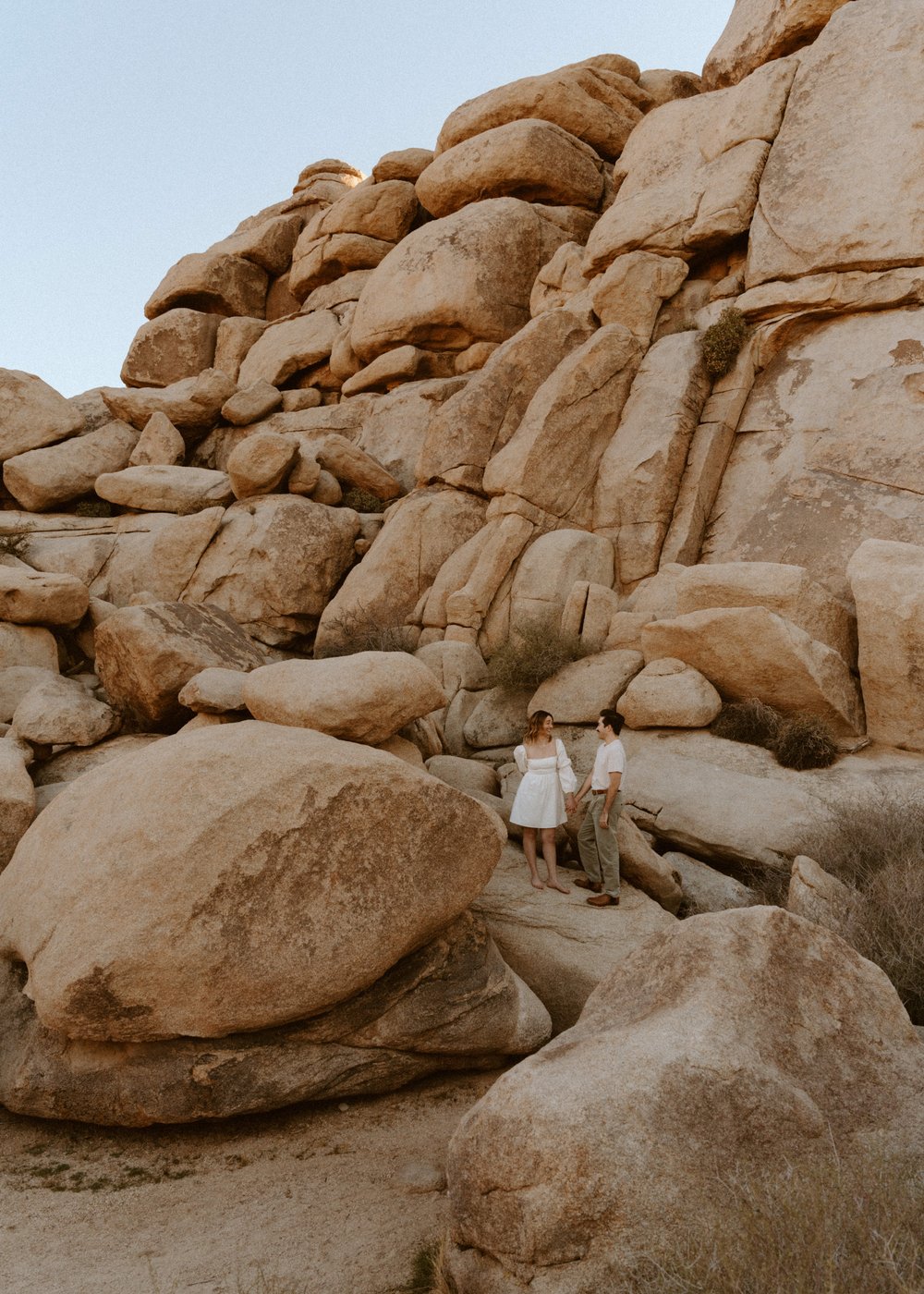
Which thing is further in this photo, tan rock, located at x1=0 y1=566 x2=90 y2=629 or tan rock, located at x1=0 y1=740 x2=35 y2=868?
tan rock, located at x1=0 y1=566 x2=90 y2=629

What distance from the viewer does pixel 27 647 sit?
1203 centimetres

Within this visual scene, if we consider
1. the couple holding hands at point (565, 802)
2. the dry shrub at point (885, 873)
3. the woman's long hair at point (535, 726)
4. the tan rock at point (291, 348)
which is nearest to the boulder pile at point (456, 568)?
the tan rock at point (291, 348)

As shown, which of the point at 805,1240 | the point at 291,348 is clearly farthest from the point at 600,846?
the point at 291,348

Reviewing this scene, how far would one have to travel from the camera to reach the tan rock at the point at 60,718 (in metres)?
9.83

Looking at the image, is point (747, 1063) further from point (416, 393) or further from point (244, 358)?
point (244, 358)

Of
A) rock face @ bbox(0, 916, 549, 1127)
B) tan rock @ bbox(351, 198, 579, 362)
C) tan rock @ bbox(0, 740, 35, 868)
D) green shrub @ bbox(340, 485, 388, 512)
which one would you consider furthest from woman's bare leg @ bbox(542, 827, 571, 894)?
tan rock @ bbox(351, 198, 579, 362)

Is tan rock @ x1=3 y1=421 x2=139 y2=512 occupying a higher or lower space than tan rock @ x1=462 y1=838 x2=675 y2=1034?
higher

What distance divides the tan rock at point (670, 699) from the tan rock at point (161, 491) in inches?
379

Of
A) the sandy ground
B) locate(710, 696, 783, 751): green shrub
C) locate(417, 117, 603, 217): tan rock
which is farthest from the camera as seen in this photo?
locate(417, 117, 603, 217): tan rock

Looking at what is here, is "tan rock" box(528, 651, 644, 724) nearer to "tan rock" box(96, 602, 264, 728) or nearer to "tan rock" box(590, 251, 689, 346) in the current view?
"tan rock" box(96, 602, 264, 728)

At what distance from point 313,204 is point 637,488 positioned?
17659 millimetres

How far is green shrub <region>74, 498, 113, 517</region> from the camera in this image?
1827cm

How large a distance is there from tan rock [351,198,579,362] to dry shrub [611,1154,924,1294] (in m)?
18.6

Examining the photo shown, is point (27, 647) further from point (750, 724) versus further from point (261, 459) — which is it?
point (750, 724)
